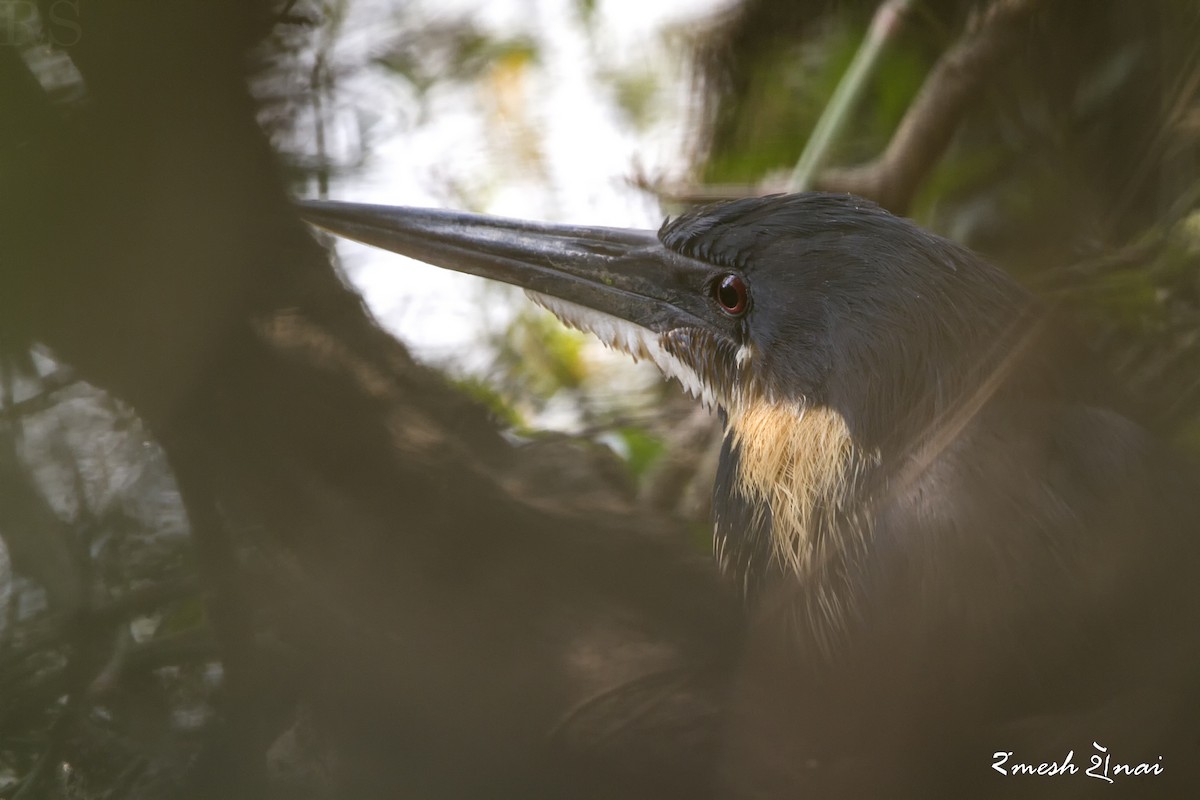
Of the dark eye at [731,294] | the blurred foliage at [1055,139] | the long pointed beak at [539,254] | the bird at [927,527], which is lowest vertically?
the bird at [927,527]

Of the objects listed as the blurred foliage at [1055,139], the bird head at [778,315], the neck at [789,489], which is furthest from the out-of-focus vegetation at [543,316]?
the neck at [789,489]

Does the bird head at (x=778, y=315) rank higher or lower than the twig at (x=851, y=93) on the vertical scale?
lower

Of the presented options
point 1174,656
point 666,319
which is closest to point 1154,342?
point 1174,656

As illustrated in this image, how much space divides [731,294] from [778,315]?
141 millimetres

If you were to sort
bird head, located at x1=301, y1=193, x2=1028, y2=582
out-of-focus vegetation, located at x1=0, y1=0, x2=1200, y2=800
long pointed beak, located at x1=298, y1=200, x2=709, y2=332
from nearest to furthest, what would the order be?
out-of-focus vegetation, located at x1=0, y1=0, x2=1200, y2=800 → bird head, located at x1=301, y1=193, x2=1028, y2=582 → long pointed beak, located at x1=298, y1=200, x2=709, y2=332

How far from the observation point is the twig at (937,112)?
2609mm

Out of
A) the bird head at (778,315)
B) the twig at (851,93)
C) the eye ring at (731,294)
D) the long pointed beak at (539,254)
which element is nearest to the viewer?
the bird head at (778,315)

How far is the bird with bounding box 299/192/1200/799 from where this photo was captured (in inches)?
62.5

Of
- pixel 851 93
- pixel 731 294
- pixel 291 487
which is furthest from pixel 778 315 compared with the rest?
pixel 851 93

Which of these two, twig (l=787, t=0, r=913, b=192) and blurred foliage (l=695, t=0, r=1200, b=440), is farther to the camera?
twig (l=787, t=0, r=913, b=192)

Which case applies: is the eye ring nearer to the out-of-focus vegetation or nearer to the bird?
the bird

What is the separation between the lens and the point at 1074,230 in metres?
2.63

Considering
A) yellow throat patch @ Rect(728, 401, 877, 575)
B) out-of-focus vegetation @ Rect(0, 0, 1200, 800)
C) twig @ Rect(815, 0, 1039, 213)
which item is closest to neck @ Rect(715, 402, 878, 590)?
yellow throat patch @ Rect(728, 401, 877, 575)

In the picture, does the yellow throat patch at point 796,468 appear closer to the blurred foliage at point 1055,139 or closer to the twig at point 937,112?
the blurred foliage at point 1055,139
